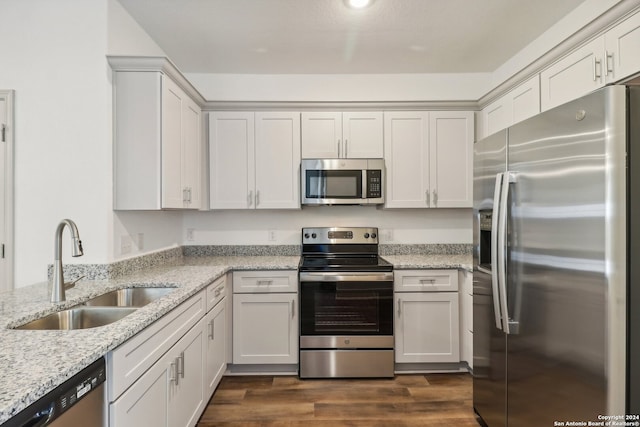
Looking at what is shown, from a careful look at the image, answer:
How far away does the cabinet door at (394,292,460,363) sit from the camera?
284cm

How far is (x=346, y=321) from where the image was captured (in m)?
2.77

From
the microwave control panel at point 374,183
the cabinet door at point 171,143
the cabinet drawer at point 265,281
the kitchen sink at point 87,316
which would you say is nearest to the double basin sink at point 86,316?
the kitchen sink at point 87,316

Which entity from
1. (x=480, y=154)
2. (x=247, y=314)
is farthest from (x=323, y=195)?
(x=480, y=154)

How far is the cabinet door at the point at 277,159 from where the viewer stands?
124 inches

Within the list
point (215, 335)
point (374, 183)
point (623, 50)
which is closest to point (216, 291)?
point (215, 335)

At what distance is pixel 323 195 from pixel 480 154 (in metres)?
1.39

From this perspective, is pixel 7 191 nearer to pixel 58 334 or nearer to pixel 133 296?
pixel 133 296

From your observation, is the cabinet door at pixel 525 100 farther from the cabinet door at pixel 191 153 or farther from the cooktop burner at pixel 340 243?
the cabinet door at pixel 191 153

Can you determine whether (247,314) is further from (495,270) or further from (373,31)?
(373,31)

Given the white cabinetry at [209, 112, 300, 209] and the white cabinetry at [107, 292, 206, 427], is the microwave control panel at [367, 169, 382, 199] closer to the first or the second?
the white cabinetry at [209, 112, 300, 209]

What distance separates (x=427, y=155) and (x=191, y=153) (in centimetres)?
201

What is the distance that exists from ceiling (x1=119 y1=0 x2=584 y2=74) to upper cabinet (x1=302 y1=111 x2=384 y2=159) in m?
0.51

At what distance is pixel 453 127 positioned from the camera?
3.16 meters

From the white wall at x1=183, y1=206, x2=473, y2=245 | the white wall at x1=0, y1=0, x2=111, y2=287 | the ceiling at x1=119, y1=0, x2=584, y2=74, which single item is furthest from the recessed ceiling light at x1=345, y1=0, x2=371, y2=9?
the white wall at x1=183, y1=206, x2=473, y2=245
